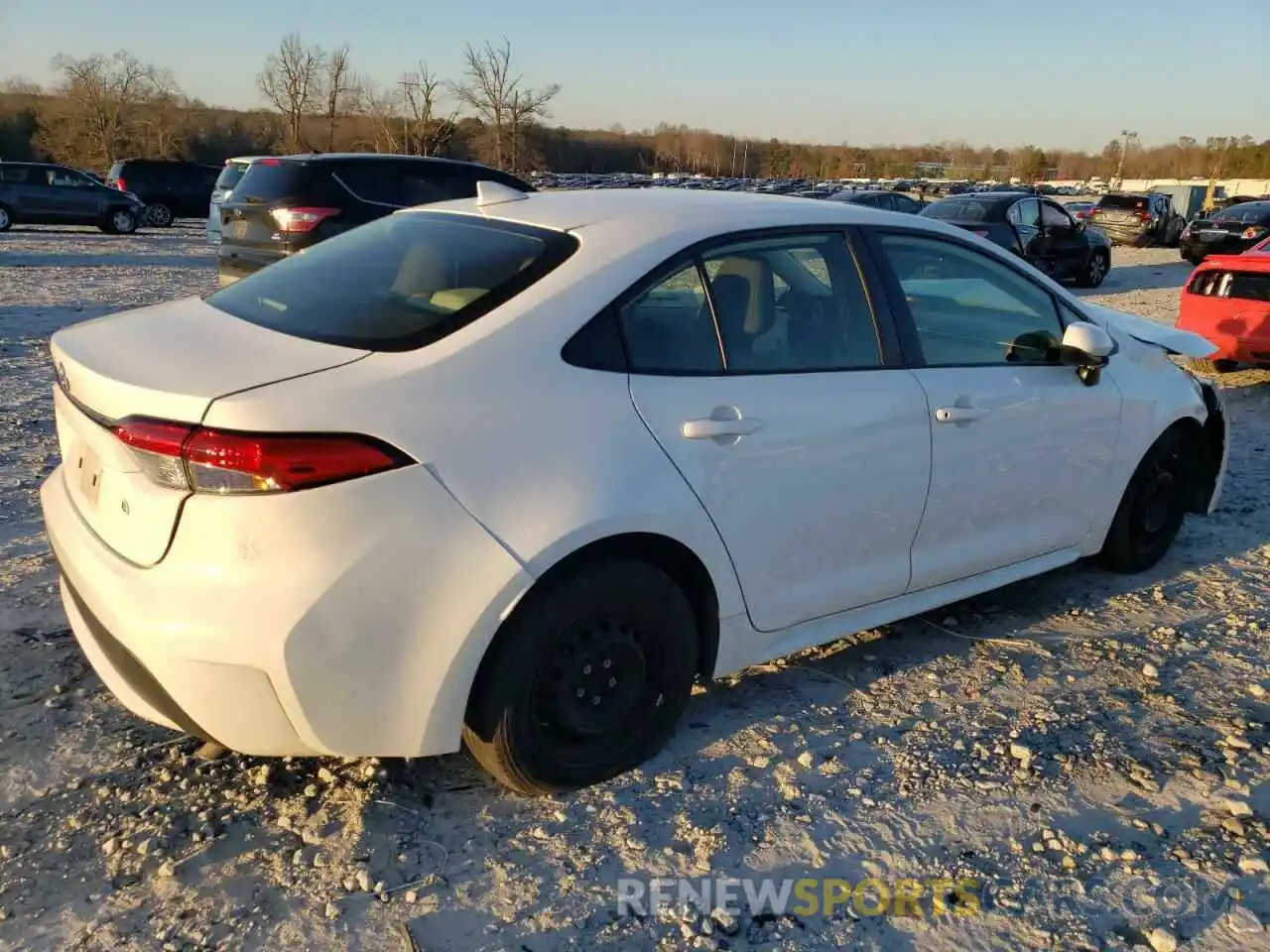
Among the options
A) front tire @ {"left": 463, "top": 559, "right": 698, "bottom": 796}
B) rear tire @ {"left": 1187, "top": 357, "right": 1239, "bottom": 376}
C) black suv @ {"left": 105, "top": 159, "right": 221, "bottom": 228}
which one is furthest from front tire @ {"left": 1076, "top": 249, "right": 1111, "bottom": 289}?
black suv @ {"left": 105, "top": 159, "right": 221, "bottom": 228}

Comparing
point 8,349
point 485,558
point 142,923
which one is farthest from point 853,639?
point 8,349

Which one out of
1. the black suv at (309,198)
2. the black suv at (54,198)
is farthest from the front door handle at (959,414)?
the black suv at (54,198)

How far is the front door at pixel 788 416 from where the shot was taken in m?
2.77

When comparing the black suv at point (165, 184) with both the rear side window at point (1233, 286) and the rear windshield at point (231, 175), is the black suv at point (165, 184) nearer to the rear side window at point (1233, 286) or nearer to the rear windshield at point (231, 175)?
the rear windshield at point (231, 175)

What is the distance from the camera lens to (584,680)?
270cm

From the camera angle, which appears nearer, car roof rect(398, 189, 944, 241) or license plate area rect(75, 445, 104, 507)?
license plate area rect(75, 445, 104, 507)

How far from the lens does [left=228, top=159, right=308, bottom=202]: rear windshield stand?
858cm

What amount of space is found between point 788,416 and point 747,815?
114 cm

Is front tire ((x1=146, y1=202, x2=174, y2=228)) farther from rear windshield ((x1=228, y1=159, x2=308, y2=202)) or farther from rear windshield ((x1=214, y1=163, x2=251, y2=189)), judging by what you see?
rear windshield ((x1=228, y1=159, x2=308, y2=202))

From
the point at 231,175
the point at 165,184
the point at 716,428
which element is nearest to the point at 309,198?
the point at 716,428

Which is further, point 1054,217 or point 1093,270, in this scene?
point 1093,270

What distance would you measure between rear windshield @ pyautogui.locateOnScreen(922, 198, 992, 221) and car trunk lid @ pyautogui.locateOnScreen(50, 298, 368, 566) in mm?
13800

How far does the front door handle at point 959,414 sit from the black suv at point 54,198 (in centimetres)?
2372

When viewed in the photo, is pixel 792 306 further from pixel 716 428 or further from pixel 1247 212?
pixel 1247 212
